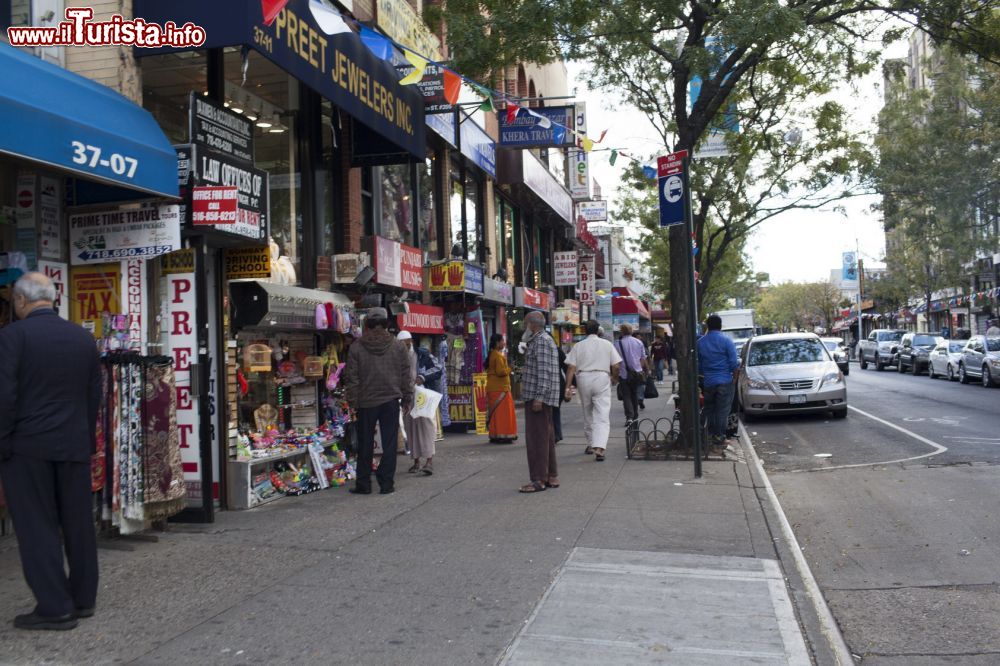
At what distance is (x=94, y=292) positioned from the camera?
22.7 ft

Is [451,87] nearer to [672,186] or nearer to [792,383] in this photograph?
[672,186]

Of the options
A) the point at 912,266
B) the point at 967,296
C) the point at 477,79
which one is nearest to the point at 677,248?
the point at 477,79

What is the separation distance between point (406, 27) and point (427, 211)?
11.7ft

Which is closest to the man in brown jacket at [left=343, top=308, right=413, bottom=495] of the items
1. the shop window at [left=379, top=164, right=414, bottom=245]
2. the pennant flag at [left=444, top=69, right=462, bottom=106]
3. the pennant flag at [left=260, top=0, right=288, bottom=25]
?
the pennant flag at [left=260, top=0, right=288, bottom=25]

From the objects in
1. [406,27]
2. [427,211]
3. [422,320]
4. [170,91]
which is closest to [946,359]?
[427,211]

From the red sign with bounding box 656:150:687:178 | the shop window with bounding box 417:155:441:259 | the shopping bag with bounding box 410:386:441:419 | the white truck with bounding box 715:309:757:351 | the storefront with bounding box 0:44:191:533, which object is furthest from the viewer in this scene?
the white truck with bounding box 715:309:757:351

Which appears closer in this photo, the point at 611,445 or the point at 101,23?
the point at 101,23

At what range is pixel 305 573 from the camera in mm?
5516

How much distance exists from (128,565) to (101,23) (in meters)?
4.42

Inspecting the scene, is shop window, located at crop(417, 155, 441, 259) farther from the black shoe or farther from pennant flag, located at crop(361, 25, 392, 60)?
the black shoe

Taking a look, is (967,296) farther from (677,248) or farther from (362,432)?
(362,432)

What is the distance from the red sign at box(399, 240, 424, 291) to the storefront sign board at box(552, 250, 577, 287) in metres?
12.9

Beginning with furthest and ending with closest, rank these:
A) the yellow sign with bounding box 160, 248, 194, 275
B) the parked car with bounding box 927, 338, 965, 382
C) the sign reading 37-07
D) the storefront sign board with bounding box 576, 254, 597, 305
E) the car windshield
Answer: the storefront sign board with bounding box 576, 254, 597, 305
the parked car with bounding box 927, 338, 965, 382
the car windshield
the yellow sign with bounding box 160, 248, 194, 275
the sign reading 37-07

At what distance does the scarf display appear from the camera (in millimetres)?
6105
